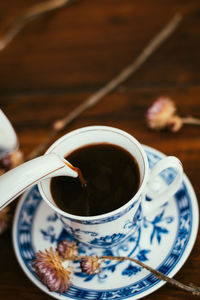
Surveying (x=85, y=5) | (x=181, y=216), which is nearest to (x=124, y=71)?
(x=85, y=5)

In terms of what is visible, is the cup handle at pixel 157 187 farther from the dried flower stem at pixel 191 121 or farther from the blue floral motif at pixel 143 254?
the dried flower stem at pixel 191 121

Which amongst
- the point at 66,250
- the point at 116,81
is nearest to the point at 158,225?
the point at 66,250

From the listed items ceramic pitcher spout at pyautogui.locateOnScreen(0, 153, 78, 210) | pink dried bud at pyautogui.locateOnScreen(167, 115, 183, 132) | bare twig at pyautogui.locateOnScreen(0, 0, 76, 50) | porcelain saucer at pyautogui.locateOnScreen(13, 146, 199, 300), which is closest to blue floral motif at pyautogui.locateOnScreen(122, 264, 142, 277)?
porcelain saucer at pyautogui.locateOnScreen(13, 146, 199, 300)

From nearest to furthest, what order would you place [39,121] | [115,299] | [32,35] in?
1. [115,299]
2. [39,121]
3. [32,35]

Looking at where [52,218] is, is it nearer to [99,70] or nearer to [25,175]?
[25,175]

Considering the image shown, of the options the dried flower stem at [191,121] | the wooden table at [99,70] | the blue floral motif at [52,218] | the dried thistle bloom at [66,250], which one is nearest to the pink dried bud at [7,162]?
the wooden table at [99,70]

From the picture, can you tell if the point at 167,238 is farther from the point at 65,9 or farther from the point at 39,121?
the point at 65,9
